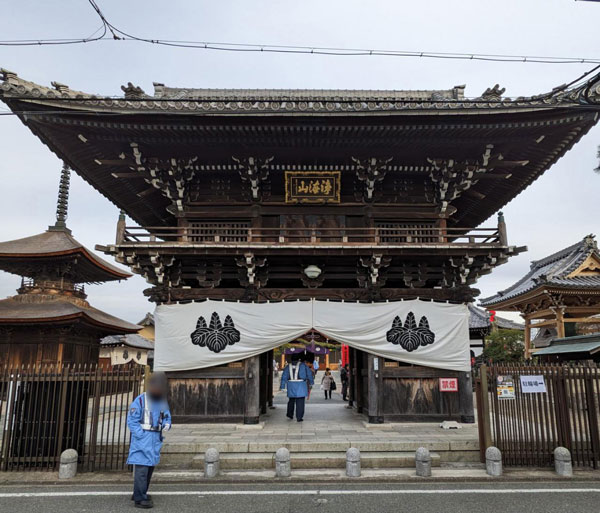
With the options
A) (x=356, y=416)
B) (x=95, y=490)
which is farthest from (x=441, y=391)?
(x=95, y=490)

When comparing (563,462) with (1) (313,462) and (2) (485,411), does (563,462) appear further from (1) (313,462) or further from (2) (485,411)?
(1) (313,462)

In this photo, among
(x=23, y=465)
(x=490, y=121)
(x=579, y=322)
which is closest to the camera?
(x=23, y=465)

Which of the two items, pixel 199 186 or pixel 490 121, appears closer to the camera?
pixel 490 121

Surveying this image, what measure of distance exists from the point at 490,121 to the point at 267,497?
9124 millimetres

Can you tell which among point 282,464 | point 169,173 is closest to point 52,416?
point 282,464

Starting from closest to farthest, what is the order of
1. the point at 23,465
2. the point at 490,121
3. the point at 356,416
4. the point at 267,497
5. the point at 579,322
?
the point at 267,497 < the point at 23,465 < the point at 490,121 < the point at 356,416 < the point at 579,322

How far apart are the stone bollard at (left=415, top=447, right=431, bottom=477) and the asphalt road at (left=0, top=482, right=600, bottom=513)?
35 cm

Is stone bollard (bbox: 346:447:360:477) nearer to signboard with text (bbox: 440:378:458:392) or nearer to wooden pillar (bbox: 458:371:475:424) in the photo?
signboard with text (bbox: 440:378:458:392)

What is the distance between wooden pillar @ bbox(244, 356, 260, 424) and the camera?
1061cm

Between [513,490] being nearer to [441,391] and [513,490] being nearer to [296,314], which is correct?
[441,391]

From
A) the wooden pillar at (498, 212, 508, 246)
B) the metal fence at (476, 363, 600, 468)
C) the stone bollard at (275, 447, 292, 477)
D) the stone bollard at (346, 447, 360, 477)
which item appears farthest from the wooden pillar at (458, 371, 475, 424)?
the stone bollard at (275, 447, 292, 477)

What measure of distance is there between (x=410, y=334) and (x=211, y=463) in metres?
5.73

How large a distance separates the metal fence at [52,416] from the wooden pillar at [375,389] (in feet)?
18.6

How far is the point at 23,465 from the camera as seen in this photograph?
7.92 metres
